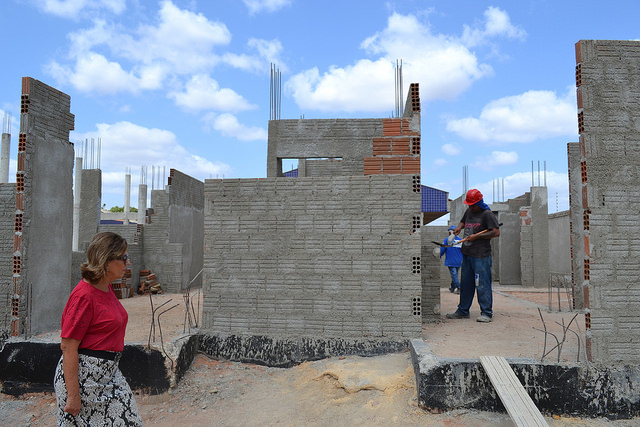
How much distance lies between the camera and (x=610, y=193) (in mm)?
4055

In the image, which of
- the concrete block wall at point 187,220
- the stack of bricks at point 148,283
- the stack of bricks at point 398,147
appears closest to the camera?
the stack of bricks at point 398,147

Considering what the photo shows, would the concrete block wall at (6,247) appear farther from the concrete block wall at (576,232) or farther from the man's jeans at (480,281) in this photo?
the concrete block wall at (576,232)

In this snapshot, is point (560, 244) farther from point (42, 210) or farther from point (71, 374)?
point (71, 374)

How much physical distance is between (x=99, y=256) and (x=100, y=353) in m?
0.50

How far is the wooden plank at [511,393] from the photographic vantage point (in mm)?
3201

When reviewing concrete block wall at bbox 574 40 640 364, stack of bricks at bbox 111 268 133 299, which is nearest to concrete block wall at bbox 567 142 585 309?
concrete block wall at bbox 574 40 640 364

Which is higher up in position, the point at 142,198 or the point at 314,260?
the point at 142,198

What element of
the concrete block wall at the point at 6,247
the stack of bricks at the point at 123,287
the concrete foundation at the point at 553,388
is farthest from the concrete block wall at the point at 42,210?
the concrete foundation at the point at 553,388

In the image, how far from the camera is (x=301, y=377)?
4965mm

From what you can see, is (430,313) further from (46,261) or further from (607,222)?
(46,261)

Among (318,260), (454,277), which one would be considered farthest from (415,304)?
(454,277)

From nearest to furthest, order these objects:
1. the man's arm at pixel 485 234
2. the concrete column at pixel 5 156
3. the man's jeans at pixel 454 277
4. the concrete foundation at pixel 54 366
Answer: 1. the concrete foundation at pixel 54 366
2. the man's arm at pixel 485 234
3. the man's jeans at pixel 454 277
4. the concrete column at pixel 5 156

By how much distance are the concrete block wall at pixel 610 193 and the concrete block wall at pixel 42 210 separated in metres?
6.07

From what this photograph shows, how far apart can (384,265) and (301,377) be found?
155 cm
